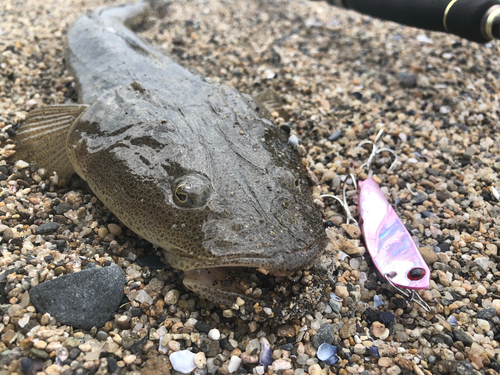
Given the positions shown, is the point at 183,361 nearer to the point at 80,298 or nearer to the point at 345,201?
the point at 80,298

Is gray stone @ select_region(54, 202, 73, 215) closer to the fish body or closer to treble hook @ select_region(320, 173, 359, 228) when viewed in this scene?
the fish body

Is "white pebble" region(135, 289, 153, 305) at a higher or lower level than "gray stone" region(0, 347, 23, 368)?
lower

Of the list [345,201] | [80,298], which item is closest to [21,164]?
[80,298]

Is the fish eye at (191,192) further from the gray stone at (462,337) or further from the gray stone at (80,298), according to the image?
the gray stone at (462,337)

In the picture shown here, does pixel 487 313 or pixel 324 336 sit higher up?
pixel 487 313

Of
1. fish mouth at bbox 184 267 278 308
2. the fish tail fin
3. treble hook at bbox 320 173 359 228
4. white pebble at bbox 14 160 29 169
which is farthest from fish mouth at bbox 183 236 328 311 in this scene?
the fish tail fin

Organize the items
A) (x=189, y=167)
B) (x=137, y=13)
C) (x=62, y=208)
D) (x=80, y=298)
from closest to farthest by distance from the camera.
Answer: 1. (x=80, y=298)
2. (x=189, y=167)
3. (x=62, y=208)
4. (x=137, y=13)
